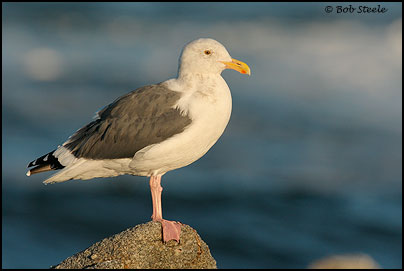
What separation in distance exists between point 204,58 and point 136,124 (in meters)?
1.30

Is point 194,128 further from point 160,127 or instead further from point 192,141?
point 160,127

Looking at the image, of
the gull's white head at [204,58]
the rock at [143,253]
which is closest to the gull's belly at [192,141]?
the gull's white head at [204,58]

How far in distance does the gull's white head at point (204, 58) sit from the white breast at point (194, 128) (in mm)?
153

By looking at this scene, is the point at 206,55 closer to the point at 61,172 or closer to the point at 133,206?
the point at 61,172

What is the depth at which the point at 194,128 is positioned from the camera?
866 cm

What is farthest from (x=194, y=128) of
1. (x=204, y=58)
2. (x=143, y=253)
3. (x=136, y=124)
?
(x=143, y=253)

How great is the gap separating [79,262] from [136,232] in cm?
77

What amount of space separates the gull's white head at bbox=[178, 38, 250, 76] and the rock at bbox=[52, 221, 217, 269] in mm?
2205

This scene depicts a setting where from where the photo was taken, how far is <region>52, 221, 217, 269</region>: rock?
24.9ft

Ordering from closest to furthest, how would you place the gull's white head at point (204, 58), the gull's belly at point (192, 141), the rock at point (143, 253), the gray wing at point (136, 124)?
the rock at point (143, 253) → the gull's belly at point (192, 141) → the gray wing at point (136, 124) → the gull's white head at point (204, 58)

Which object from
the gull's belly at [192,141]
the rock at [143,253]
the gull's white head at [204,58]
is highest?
the gull's white head at [204,58]

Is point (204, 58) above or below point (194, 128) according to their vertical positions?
above

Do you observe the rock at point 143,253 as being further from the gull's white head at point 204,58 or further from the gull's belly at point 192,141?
the gull's white head at point 204,58

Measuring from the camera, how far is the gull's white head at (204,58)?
30.0 feet
